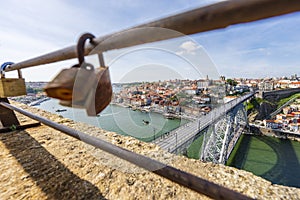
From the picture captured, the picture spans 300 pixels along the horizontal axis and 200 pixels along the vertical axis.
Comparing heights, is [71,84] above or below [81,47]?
below

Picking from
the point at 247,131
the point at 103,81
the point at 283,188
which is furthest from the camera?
the point at 247,131

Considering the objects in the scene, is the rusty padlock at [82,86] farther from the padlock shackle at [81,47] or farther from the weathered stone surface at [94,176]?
the weathered stone surface at [94,176]

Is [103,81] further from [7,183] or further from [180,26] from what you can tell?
[7,183]

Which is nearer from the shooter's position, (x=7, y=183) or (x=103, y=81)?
(x=103, y=81)

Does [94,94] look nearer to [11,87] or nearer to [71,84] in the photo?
[71,84]

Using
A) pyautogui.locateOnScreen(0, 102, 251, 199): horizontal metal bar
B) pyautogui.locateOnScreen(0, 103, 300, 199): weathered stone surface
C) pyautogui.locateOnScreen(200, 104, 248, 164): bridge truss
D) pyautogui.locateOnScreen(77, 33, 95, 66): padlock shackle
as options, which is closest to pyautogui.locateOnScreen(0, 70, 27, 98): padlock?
pyautogui.locateOnScreen(0, 103, 300, 199): weathered stone surface

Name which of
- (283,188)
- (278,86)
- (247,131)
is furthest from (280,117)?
(283,188)

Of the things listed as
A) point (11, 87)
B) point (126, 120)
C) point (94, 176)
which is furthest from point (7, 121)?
point (126, 120)
